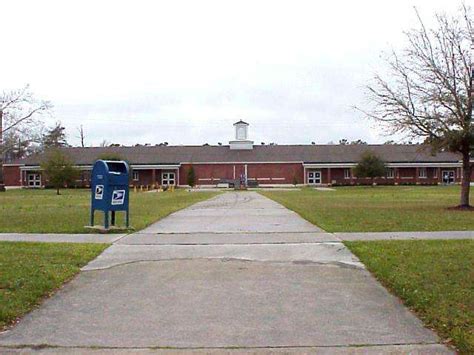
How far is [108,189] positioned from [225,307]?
10.0 m

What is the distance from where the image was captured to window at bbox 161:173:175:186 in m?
82.2

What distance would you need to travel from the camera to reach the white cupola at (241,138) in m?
86.2

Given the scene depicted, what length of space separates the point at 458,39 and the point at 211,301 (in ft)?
74.2

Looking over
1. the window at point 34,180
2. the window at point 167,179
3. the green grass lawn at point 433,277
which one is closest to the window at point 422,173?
the window at point 167,179

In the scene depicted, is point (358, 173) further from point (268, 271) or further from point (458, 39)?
point (268, 271)

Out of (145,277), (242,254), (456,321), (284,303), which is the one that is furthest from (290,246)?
(456,321)

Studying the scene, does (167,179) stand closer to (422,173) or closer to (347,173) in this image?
(347,173)

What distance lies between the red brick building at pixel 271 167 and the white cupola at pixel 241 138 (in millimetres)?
1540

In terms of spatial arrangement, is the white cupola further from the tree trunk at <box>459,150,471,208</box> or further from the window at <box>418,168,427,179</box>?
the tree trunk at <box>459,150,471,208</box>

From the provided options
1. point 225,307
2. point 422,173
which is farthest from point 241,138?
point 225,307

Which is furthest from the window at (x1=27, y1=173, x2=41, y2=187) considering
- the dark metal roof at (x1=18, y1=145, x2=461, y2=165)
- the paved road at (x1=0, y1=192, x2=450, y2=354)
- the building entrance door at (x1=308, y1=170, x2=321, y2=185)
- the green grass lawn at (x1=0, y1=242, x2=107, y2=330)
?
the paved road at (x1=0, y1=192, x2=450, y2=354)

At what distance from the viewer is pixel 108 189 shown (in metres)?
16.8

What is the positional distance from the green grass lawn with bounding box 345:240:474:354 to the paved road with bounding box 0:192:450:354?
0.20m

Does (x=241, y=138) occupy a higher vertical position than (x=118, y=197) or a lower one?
higher
